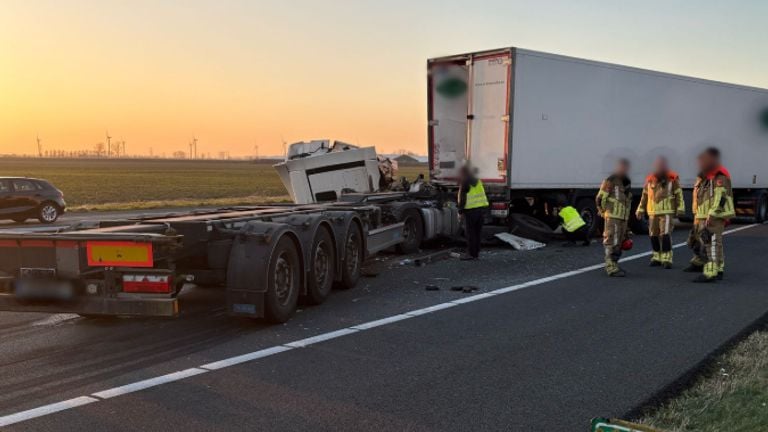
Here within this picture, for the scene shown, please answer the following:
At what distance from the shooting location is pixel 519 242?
13.4 m

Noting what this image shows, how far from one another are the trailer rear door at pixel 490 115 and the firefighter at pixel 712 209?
Answer: 3925 mm

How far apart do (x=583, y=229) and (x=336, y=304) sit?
24.9 feet

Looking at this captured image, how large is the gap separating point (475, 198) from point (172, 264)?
22.9 ft

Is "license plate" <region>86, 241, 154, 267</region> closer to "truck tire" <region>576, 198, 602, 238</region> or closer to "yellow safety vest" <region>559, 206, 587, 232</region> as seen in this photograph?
"yellow safety vest" <region>559, 206, 587, 232</region>

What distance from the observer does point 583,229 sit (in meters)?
13.7

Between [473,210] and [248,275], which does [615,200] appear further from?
[248,275]

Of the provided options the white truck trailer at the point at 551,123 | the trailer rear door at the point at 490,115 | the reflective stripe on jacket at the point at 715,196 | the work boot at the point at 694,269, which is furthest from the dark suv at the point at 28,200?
the reflective stripe on jacket at the point at 715,196

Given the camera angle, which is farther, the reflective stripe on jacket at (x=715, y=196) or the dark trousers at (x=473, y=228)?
the dark trousers at (x=473, y=228)

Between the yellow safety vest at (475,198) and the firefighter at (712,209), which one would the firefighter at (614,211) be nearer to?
the firefighter at (712,209)

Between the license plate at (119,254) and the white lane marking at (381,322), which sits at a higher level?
Answer: the license plate at (119,254)

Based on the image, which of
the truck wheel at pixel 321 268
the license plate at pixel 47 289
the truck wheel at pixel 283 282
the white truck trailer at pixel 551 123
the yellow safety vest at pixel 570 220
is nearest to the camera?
the license plate at pixel 47 289

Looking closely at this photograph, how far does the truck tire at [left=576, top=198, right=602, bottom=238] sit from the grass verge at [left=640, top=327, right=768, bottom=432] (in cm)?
952

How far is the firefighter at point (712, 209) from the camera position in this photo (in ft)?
30.6

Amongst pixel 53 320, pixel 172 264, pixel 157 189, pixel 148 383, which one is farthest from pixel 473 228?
pixel 157 189
